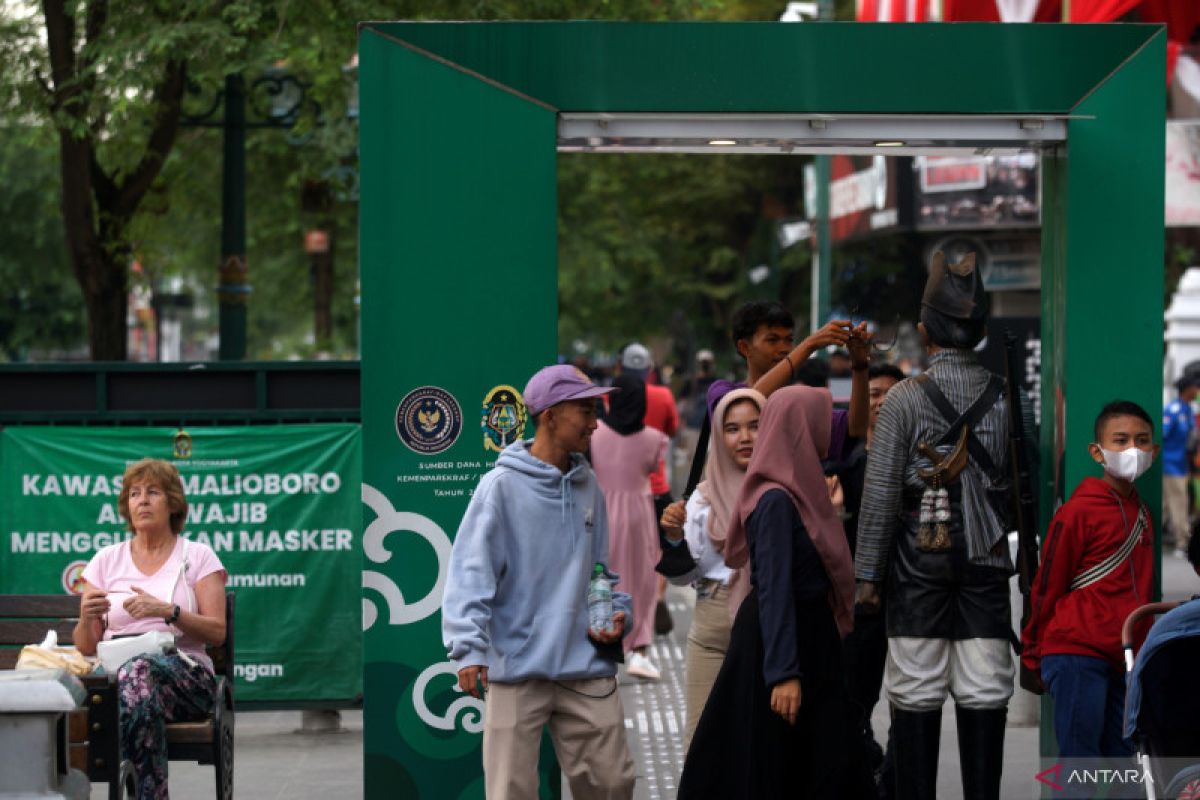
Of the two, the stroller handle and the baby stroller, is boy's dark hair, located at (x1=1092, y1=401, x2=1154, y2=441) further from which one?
the baby stroller

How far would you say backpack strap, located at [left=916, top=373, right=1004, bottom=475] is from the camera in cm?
681

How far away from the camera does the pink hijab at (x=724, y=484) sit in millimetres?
6594

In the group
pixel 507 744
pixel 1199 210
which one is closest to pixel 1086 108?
pixel 507 744

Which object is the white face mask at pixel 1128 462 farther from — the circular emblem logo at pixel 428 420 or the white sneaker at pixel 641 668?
the white sneaker at pixel 641 668

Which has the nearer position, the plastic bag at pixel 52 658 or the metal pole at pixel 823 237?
the plastic bag at pixel 52 658

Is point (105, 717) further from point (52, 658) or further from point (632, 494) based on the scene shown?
point (632, 494)

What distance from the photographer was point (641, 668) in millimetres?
11922

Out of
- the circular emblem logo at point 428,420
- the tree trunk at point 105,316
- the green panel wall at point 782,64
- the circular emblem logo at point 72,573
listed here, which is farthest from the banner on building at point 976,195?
the circular emblem logo at point 428,420

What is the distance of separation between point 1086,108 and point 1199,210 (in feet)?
30.5

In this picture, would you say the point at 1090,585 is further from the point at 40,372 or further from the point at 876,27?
the point at 40,372

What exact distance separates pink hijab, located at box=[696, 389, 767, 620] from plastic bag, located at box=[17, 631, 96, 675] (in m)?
2.35

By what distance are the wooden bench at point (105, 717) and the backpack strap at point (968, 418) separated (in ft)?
9.75

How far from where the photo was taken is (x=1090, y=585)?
6719mm

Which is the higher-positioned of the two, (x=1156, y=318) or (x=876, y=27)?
(x=876, y=27)
